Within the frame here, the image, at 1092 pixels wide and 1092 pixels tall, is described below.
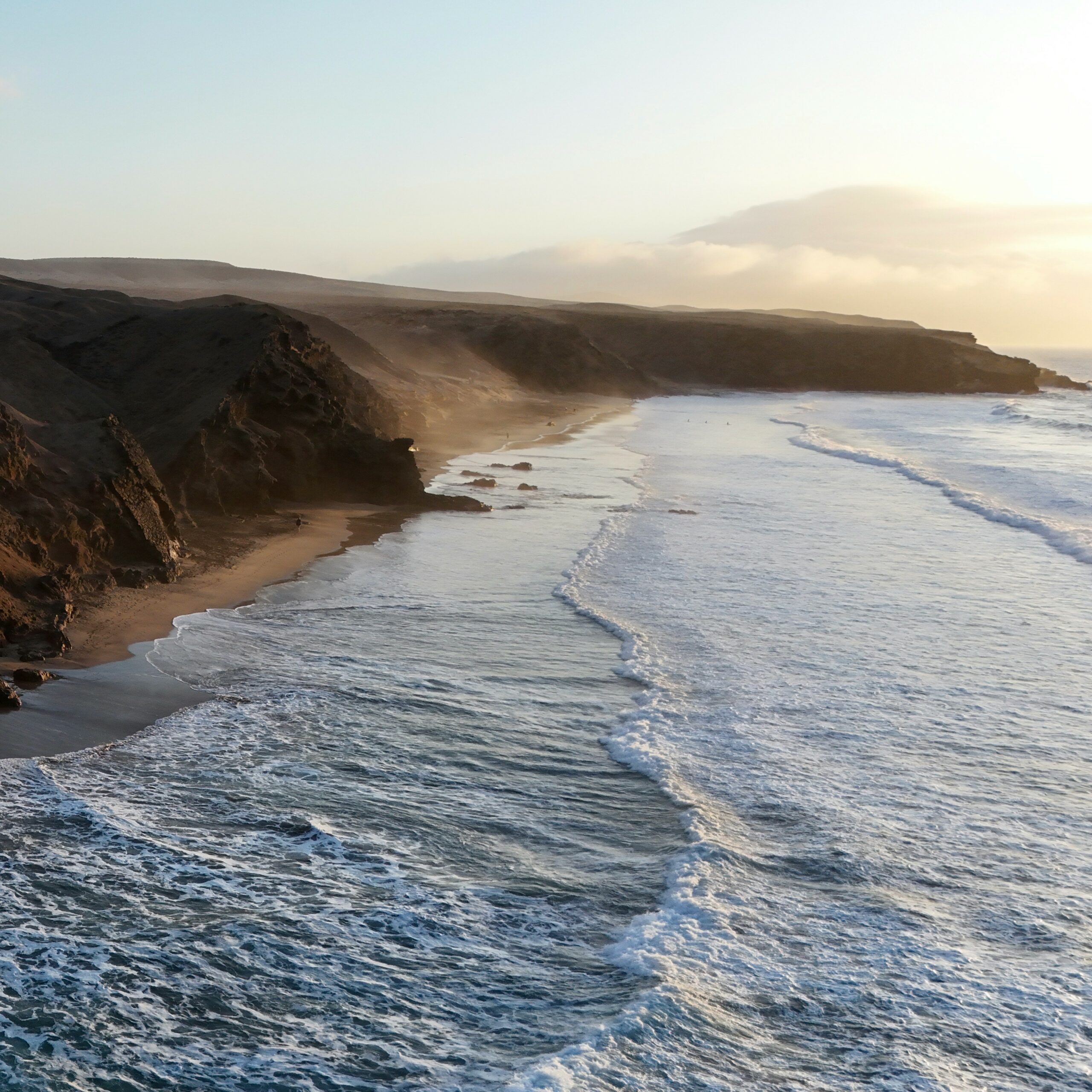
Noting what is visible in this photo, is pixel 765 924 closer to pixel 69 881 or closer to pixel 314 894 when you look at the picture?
pixel 314 894

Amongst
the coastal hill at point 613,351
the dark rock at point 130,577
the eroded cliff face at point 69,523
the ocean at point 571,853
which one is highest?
the coastal hill at point 613,351

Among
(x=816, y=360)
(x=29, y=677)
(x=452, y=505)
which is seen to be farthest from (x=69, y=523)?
(x=816, y=360)

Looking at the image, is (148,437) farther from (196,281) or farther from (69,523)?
(196,281)

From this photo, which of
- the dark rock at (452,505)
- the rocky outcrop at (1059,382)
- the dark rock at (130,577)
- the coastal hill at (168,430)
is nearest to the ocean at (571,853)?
the dark rock at (130,577)

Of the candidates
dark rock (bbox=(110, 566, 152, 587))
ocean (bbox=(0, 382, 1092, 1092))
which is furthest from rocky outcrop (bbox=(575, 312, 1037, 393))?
ocean (bbox=(0, 382, 1092, 1092))

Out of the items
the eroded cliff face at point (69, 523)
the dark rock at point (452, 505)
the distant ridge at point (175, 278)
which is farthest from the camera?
the distant ridge at point (175, 278)

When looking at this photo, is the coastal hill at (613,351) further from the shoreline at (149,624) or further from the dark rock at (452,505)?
the shoreline at (149,624)
